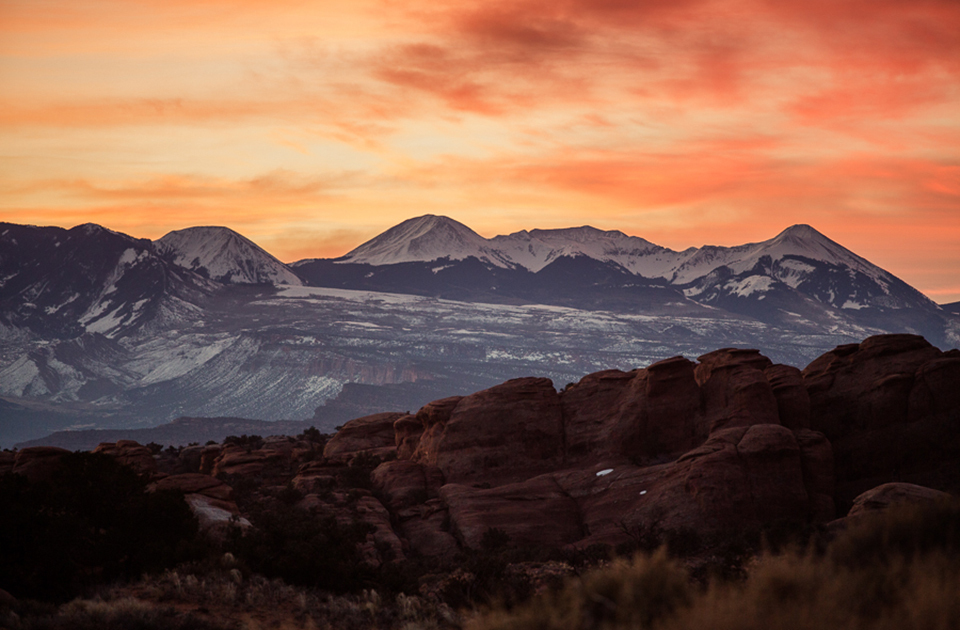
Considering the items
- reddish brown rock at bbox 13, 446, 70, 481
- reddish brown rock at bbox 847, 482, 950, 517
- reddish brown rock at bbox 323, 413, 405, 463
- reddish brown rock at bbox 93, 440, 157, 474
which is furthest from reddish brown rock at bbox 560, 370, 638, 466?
reddish brown rock at bbox 13, 446, 70, 481

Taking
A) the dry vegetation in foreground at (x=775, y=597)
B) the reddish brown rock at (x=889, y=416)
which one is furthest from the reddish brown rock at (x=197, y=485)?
the reddish brown rock at (x=889, y=416)

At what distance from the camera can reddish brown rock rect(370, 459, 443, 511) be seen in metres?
51.6

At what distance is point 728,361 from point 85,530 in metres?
40.1

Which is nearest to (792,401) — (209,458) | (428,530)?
(428,530)

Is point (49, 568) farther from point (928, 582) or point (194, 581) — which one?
point (928, 582)

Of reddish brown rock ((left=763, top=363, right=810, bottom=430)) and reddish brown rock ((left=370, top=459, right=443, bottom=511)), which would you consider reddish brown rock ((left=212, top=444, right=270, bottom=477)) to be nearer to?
reddish brown rock ((left=370, top=459, right=443, bottom=511))

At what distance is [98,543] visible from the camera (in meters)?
27.5

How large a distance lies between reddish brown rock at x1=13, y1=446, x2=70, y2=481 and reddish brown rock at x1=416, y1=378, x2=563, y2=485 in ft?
77.6

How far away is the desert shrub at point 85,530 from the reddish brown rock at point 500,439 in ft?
87.8

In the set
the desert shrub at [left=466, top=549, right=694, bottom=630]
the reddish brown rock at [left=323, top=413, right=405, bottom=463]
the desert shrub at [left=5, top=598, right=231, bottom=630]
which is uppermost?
the desert shrub at [left=466, top=549, right=694, bottom=630]

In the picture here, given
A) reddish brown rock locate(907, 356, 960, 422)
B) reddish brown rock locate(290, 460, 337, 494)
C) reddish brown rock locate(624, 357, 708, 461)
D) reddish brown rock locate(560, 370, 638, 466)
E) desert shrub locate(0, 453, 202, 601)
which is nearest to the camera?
desert shrub locate(0, 453, 202, 601)

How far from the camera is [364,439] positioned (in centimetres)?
6944

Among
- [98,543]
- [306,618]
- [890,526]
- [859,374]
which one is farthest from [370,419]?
[890,526]

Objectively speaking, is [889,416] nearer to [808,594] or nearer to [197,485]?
[197,485]
